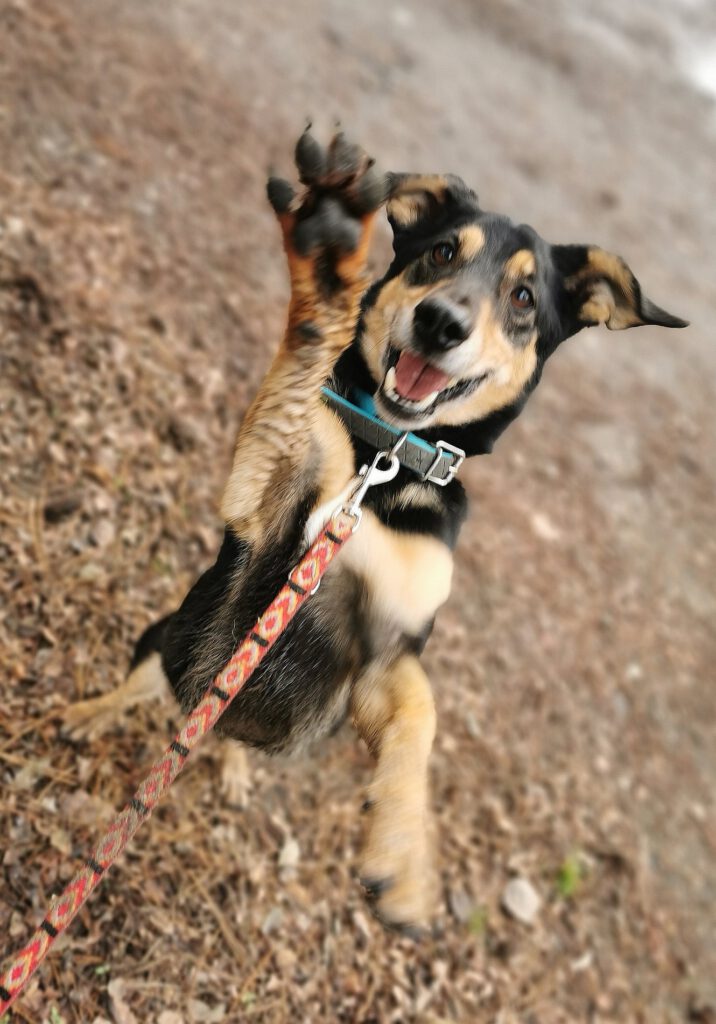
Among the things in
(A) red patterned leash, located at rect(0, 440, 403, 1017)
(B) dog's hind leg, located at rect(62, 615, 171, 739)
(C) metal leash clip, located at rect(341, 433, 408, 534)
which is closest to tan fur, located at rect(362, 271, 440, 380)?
(C) metal leash clip, located at rect(341, 433, 408, 534)

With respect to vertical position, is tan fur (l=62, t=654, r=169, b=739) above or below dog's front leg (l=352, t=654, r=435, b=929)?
below

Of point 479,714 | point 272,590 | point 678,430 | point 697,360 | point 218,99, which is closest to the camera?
point 272,590

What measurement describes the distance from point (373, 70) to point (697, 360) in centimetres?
493

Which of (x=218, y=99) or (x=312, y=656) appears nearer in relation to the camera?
→ (x=312, y=656)

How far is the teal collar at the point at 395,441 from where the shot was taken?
7.20 feet

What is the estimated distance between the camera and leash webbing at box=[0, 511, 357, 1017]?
1606 millimetres

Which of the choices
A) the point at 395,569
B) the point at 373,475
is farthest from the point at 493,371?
the point at 395,569

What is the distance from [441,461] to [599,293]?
86 centimetres

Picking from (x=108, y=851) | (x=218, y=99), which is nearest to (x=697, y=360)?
(x=218, y=99)

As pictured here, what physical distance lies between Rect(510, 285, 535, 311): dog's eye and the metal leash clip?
2.07ft

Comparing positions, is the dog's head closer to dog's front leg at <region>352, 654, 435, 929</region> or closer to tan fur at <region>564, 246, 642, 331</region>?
tan fur at <region>564, 246, 642, 331</region>

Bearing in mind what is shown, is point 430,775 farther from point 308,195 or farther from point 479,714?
point 308,195

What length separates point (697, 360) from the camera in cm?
927

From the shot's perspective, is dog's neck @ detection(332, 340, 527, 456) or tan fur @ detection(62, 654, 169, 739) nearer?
dog's neck @ detection(332, 340, 527, 456)
